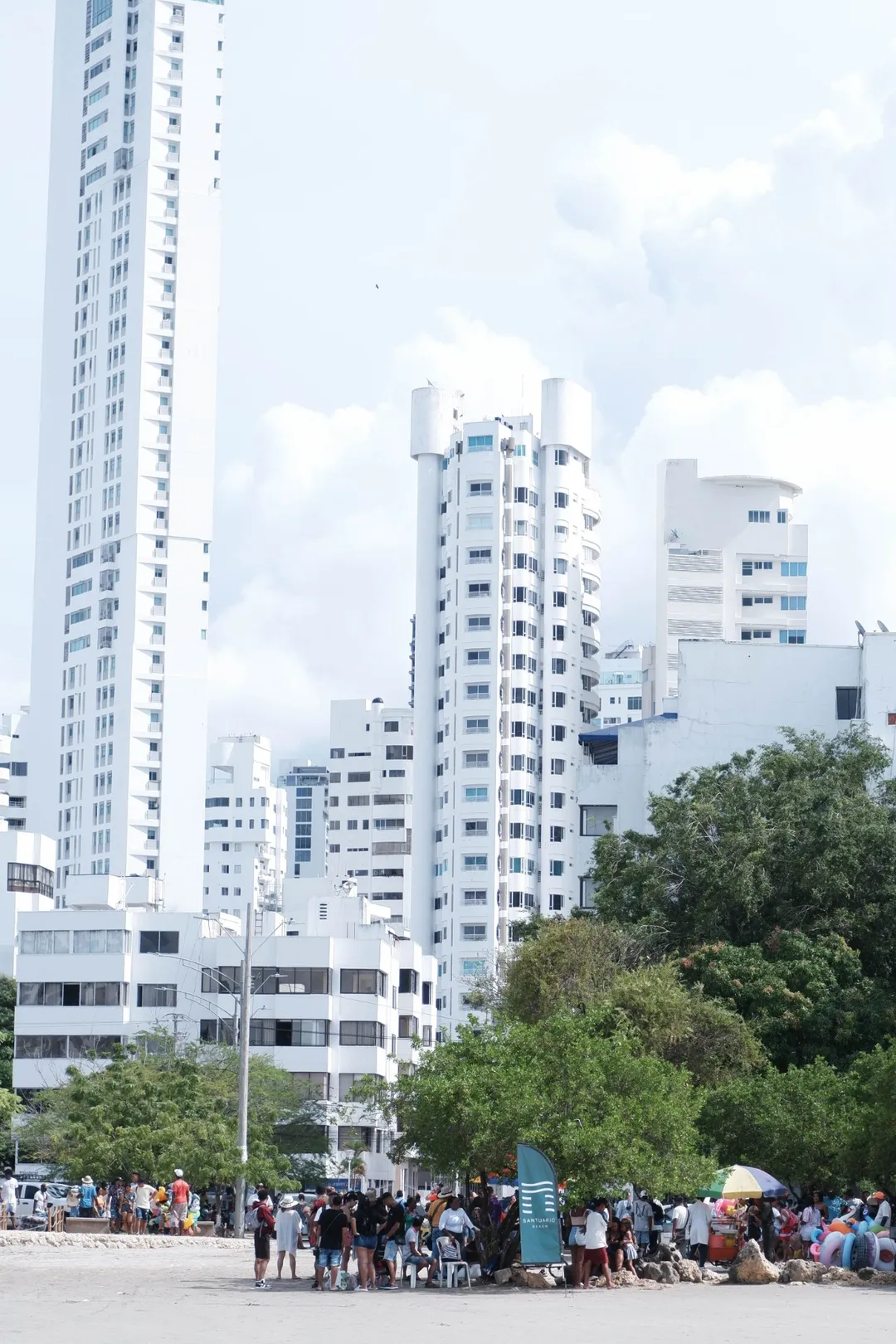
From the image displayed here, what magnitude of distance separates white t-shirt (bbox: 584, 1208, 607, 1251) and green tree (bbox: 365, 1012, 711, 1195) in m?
0.68

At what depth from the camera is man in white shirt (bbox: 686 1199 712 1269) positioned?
33.6 meters

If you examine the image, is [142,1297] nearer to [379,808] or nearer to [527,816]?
[527,816]

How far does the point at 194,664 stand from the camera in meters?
127

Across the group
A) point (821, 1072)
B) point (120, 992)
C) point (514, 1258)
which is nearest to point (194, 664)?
point (120, 992)

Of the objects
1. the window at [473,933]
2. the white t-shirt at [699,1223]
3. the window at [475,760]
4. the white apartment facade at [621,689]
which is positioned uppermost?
the white apartment facade at [621,689]

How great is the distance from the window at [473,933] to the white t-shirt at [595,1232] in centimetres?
8762

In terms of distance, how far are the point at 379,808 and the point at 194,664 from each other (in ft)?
91.2

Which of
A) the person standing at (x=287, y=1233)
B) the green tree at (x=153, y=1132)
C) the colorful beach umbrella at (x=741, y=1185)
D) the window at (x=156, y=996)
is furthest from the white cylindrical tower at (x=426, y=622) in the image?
the person standing at (x=287, y=1233)

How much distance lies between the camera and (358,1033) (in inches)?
3209

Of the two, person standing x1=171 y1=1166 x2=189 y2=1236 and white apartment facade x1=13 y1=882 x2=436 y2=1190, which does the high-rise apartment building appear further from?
person standing x1=171 y1=1166 x2=189 y2=1236

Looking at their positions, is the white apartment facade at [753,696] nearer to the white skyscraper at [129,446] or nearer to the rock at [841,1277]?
the rock at [841,1277]

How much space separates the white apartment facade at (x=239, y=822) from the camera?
170 metres

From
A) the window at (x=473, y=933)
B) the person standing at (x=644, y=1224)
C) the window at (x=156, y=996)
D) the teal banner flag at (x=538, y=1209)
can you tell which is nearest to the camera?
the teal banner flag at (x=538, y=1209)

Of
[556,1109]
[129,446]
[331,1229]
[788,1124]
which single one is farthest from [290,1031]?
[129,446]
